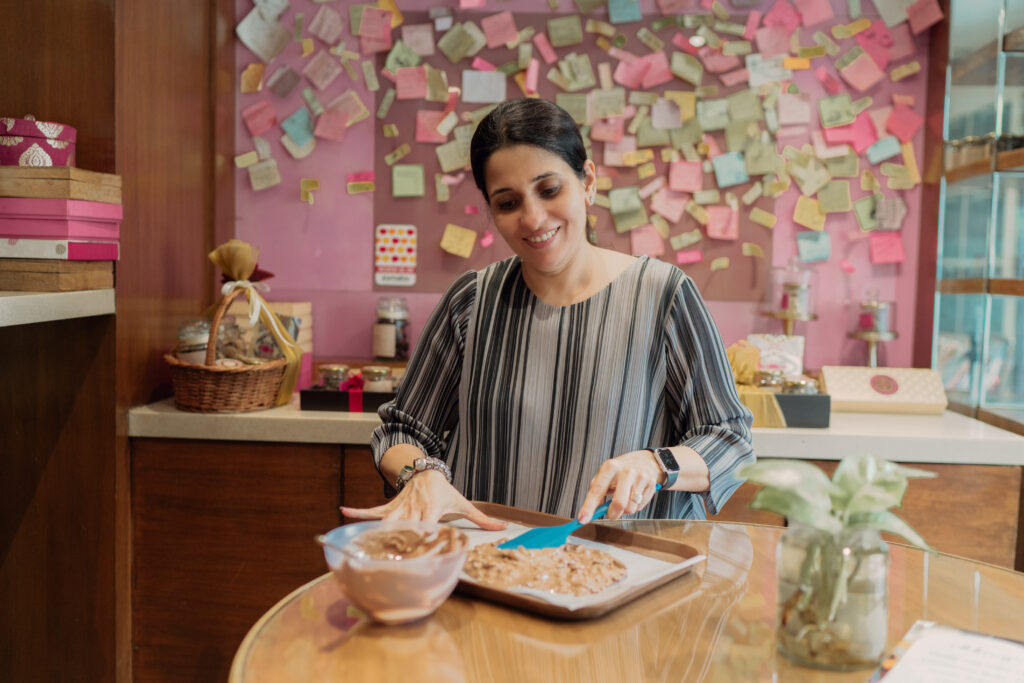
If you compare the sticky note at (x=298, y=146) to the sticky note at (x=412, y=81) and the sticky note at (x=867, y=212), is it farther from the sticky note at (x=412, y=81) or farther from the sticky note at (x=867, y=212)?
the sticky note at (x=867, y=212)

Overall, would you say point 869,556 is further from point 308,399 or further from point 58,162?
point 58,162

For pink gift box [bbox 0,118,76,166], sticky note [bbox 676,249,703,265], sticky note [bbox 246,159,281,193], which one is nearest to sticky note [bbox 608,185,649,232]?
sticky note [bbox 676,249,703,265]

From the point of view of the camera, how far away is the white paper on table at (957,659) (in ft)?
2.82

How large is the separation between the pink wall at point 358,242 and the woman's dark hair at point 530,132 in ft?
4.27

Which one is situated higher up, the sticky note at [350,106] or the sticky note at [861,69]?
the sticky note at [861,69]

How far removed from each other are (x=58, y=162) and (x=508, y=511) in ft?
4.71

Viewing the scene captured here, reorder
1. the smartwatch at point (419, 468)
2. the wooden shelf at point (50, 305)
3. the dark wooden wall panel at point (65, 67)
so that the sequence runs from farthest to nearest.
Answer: the dark wooden wall panel at point (65, 67) → the wooden shelf at point (50, 305) → the smartwatch at point (419, 468)

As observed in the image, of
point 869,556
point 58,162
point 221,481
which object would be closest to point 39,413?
point 221,481

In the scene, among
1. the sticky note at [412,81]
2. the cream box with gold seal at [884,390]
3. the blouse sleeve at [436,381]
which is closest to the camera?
the blouse sleeve at [436,381]

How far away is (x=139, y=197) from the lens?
7.69 ft

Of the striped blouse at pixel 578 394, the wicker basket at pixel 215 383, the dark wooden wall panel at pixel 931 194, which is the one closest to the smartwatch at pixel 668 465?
the striped blouse at pixel 578 394

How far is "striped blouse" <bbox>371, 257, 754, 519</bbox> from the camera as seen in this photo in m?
1.63

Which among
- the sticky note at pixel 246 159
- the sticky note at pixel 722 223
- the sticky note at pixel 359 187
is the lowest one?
the sticky note at pixel 722 223

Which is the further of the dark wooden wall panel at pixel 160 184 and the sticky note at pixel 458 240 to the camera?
the sticky note at pixel 458 240
